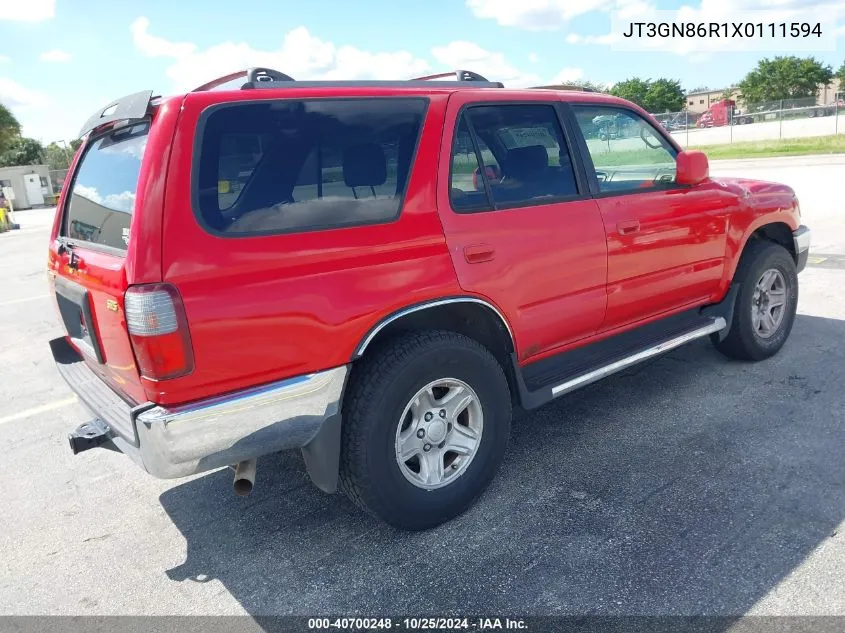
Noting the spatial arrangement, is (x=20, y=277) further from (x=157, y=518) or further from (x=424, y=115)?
(x=424, y=115)

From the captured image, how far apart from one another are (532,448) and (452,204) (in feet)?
5.07

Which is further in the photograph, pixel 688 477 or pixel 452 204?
pixel 688 477

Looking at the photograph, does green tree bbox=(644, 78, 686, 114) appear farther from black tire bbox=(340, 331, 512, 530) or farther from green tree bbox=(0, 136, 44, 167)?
black tire bbox=(340, 331, 512, 530)

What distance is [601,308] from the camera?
3689 millimetres

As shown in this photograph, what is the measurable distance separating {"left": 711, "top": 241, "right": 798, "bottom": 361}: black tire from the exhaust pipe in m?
3.36

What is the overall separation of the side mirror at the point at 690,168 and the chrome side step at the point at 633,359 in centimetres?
94

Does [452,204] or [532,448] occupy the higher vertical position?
[452,204]

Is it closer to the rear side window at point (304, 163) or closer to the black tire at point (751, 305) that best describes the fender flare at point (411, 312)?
the rear side window at point (304, 163)

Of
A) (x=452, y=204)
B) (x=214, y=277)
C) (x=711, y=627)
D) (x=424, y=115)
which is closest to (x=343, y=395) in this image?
(x=214, y=277)

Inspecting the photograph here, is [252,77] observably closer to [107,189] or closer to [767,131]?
[107,189]

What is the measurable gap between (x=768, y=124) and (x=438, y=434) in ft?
156

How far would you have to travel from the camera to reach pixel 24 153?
257ft

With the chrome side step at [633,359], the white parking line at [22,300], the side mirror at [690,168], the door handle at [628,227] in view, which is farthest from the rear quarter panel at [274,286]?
the white parking line at [22,300]

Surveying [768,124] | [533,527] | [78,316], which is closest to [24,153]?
[768,124]
